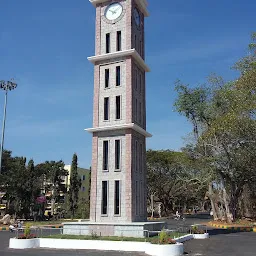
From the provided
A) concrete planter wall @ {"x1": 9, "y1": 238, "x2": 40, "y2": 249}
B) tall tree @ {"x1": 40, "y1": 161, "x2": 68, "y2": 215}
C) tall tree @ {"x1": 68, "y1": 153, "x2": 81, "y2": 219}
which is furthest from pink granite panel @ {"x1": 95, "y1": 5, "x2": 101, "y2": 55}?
tall tree @ {"x1": 40, "y1": 161, "x2": 68, "y2": 215}

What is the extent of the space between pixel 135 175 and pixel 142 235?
4350 mm

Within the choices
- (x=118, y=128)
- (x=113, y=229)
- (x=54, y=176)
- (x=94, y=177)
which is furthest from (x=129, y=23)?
(x=54, y=176)

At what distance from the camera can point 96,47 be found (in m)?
24.5

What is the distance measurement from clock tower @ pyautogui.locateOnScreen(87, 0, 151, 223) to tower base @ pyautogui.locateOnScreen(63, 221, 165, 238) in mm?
927

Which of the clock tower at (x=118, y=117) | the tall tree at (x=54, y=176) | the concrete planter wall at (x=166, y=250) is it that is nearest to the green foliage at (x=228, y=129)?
the clock tower at (x=118, y=117)

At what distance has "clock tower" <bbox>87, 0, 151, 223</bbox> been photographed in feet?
70.1

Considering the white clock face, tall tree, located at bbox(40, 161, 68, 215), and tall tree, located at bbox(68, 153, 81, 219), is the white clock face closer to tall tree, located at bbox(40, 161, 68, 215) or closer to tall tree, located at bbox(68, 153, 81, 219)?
tall tree, located at bbox(68, 153, 81, 219)

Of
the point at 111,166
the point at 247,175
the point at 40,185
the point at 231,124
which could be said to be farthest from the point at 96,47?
the point at 40,185

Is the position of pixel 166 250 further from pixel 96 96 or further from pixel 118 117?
pixel 96 96

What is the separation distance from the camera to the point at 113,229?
20000mm

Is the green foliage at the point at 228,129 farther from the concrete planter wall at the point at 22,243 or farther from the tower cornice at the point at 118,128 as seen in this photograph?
the concrete planter wall at the point at 22,243

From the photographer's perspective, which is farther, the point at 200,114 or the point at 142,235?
the point at 200,114

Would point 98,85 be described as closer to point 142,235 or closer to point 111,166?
point 111,166

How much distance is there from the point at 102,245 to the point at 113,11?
1658 cm
